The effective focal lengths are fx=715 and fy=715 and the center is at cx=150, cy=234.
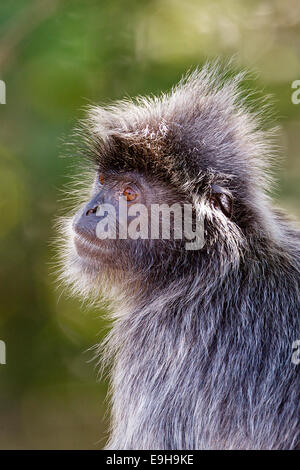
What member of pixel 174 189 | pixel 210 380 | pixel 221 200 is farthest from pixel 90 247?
pixel 210 380

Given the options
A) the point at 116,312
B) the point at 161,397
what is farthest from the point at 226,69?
the point at 161,397

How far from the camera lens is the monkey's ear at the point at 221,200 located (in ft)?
11.3

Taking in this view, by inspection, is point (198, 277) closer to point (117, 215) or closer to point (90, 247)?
point (117, 215)

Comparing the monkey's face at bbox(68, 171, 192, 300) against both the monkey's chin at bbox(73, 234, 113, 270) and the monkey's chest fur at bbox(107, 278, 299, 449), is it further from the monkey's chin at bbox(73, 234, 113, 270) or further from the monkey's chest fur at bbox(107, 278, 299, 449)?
the monkey's chest fur at bbox(107, 278, 299, 449)

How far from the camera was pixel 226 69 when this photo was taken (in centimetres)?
413

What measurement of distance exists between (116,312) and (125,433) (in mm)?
701

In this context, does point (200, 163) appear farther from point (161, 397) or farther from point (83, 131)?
point (161, 397)

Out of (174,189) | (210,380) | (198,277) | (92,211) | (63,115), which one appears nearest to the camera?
(210,380)

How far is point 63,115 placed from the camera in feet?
19.5

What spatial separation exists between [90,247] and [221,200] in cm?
74

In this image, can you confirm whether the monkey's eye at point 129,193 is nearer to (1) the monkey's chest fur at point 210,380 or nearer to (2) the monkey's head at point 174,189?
(2) the monkey's head at point 174,189

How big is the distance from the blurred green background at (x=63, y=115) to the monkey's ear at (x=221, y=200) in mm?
2381

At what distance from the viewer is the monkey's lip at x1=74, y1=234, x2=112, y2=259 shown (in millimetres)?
3663

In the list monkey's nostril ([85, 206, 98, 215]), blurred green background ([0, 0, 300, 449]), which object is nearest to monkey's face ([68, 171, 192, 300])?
monkey's nostril ([85, 206, 98, 215])
